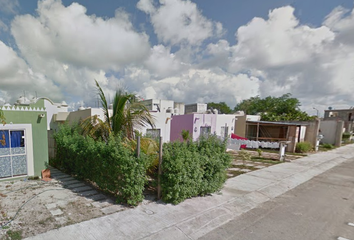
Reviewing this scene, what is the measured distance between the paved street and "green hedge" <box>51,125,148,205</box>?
2.06 metres

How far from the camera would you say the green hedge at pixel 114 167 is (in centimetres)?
448

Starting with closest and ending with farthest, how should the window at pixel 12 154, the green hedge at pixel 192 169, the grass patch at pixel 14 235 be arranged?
the grass patch at pixel 14 235 → the green hedge at pixel 192 169 → the window at pixel 12 154

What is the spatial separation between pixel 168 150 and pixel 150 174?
909mm

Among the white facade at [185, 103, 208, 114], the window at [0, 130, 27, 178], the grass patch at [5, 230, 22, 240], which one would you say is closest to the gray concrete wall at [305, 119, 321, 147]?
the white facade at [185, 103, 208, 114]

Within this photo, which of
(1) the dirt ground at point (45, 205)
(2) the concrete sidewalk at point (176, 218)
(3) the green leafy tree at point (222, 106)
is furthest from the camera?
(3) the green leafy tree at point (222, 106)

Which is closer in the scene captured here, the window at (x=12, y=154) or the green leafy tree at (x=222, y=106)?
the window at (x=12, y=154)

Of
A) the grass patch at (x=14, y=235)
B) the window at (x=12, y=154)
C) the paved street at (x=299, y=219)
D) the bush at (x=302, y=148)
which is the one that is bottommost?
the bush at (x=302, y=148)

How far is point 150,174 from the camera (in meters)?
5.32

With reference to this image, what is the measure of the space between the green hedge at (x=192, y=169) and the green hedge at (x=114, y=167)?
2.21ft

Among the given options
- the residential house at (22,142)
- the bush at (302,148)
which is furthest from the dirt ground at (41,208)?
the bush at (302,148)

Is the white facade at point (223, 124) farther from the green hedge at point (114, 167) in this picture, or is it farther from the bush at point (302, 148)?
the green hedge at point (114, 167)

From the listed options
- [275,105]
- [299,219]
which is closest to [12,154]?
[299,219]

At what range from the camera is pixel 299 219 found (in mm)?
4578

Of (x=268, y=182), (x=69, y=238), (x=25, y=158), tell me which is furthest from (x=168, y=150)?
(x=25, y=158)
